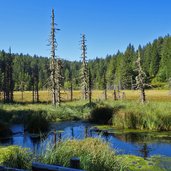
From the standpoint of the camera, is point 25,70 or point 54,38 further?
point 25,70

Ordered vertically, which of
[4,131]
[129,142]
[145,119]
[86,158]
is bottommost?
[129,142]

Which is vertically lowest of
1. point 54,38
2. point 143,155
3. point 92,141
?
point 143,155

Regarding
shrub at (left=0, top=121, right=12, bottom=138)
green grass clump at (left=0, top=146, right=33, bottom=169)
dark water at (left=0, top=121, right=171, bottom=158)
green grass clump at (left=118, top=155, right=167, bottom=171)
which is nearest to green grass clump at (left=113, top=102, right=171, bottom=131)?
dark water at (left=0, top=121, right=171, bottom=158)

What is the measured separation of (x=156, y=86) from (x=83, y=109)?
8572 cm

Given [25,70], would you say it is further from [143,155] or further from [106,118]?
[143,155]

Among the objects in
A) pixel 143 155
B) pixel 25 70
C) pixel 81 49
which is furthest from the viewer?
pixel 25 70

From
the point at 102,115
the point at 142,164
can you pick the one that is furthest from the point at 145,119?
the point at 142,164

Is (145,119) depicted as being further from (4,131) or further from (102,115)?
(4,131)

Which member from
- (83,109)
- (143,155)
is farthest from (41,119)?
(83,109)

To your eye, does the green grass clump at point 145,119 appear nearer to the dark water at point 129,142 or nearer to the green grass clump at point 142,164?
the dark water at point 129,142

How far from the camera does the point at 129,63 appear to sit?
12506 centimetres

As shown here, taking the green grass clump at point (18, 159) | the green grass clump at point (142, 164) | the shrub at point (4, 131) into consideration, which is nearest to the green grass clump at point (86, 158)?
the green grass clump at point (18, 159)

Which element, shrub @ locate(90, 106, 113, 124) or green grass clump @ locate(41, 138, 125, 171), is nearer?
green grass clump @ locate(41, 138, 125, 171)

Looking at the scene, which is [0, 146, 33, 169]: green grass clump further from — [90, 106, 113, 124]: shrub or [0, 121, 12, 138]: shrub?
[90, 106, 113, 124]: shrub
